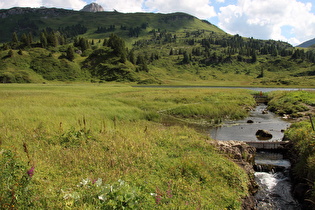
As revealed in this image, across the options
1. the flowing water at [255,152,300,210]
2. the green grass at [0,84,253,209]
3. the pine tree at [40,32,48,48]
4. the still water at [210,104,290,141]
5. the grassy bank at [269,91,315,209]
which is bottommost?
the flowing water at [255,152,300,210]

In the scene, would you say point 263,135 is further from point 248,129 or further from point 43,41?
point 43,41

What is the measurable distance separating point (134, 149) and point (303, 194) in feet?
31.3

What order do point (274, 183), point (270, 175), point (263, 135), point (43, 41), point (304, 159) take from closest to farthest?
point (304, 159), point (274, 183), point (270, 175), point (263, 135), point (43, 41)

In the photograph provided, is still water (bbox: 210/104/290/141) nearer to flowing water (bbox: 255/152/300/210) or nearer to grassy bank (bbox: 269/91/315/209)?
grassy bank (bbox: 269/91/315/209)

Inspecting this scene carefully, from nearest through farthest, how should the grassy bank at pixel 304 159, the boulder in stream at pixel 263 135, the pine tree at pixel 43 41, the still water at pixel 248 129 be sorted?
the grassy bank at pixel 304 159, the boulder in stream at pixel 263 135, the still water at pixel 248 129, the pine tree at pixel 43 41

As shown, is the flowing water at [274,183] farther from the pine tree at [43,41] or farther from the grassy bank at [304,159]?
the pine tree at [43,41]

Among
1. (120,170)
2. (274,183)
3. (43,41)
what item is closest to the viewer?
(120,170)

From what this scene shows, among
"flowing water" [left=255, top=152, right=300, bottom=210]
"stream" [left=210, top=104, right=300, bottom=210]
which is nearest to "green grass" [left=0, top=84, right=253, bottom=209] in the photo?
"flowing water" [left=255, top=152, right=300, bottom=210]

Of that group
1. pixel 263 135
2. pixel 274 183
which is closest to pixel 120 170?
pixel 274 183

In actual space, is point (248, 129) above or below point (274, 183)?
above

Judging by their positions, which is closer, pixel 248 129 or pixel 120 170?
pixel 120 170

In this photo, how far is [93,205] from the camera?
6.20 m

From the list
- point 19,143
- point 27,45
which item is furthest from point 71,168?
point 27,45

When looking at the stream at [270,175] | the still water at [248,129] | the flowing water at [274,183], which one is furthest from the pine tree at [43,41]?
the flowing water at [274,183]
